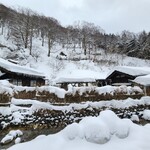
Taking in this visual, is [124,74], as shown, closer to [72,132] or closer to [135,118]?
[135,118]

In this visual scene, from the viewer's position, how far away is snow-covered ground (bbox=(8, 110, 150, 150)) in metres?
3.95

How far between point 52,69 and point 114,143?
3855 centimetres

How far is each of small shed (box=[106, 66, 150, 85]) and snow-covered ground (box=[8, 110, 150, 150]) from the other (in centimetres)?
2127

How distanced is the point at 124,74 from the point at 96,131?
2241 centimetres

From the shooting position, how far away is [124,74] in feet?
85.3

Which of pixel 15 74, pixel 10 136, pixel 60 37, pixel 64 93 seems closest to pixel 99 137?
pixel 10 136

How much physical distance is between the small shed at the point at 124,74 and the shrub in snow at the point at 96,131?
21.3 metres

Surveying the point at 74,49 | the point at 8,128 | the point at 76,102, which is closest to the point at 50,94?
the point at 76,102

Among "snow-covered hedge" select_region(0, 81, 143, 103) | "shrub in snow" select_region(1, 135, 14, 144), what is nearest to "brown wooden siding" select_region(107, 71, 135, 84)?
"snow-covered hedge" select_region(0, 81, 143, 103)

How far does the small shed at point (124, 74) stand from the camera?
25.3 m

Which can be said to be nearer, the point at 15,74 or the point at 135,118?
the point at 135,118

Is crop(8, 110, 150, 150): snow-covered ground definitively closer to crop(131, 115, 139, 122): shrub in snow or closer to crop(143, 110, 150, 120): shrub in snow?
crop(131, 115, 139, 122): shrub in snow

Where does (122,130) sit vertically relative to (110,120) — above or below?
below

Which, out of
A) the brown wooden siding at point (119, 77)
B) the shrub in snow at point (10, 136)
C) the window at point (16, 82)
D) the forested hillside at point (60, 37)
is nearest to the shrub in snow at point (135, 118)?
the shrub in snow at point (10, 136)
